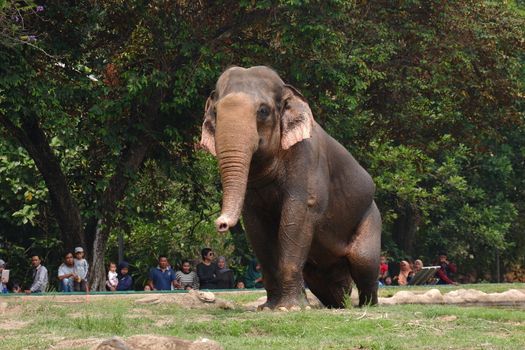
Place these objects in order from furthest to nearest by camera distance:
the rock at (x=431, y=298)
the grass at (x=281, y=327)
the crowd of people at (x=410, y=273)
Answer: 1. the crowd of people at (x=410, y=273)
2. the rock at (x=431, y=298)
3. the grass at (x=281, y=327)

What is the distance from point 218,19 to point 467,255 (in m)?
16.2

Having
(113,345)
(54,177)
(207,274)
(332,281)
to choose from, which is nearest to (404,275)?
(207,274)

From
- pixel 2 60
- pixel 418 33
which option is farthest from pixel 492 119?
pixel 2 60

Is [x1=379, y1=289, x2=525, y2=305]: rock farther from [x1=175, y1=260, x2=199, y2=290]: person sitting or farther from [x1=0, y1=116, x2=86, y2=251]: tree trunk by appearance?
[x1=0, y1=116, x2=86, y2=251]: tree trunk

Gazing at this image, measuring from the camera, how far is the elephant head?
1153 centimetres

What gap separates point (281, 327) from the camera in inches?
402

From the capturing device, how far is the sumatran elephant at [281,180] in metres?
11.7

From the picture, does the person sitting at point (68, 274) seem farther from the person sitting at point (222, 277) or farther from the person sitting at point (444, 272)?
the person sitting at point (444, 272)

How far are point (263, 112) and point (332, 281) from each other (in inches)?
114

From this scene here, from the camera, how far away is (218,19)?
77.6 ft

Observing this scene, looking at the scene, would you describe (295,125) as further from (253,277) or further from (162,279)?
(253,277)

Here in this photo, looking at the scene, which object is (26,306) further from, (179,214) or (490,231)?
(490,231)

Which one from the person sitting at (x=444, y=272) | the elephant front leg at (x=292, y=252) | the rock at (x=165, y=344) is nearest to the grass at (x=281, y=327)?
the rock at (x=165, y=344)

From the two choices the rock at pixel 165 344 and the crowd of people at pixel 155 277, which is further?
the crowd of people at pixel 155 277
